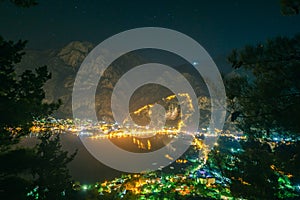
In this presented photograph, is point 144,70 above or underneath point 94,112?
above

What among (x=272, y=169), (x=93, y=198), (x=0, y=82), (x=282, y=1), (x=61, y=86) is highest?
(x=61, y=86)

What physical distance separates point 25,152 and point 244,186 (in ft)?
18.6

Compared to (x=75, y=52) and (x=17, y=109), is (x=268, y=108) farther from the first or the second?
(x=75, y=52)

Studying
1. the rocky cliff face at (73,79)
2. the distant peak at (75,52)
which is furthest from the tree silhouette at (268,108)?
the distant peak at (75,52)

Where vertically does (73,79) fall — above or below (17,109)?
above

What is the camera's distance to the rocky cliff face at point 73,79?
117 metres

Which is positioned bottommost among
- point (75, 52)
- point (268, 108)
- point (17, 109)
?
point (17, 109)

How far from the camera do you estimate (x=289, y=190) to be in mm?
5590

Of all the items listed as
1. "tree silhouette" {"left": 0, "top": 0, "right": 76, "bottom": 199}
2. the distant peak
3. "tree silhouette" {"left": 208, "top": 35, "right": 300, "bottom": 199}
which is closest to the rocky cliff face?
the distant peak

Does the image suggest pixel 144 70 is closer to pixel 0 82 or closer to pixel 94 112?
pixel 94 112

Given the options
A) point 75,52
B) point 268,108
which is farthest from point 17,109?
point 75,52

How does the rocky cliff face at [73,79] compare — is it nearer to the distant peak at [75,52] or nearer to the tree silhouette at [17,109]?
the distant peak at [75,52]

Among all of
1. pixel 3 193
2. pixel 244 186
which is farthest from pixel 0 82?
Answer: pixel 244 186

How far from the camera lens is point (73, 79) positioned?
129375 millimetres
